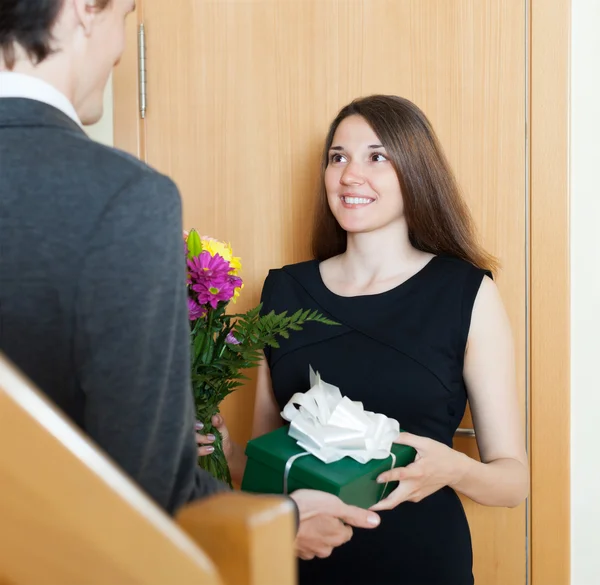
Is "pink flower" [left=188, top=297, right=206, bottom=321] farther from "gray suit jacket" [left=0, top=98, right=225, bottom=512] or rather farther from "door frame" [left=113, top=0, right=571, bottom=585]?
"door frame" [left=113, top=0, right=571, bottom=585]

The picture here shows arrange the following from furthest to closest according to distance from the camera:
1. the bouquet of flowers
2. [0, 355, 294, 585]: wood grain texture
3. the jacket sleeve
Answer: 1. the bouquet of flowers
2. the jacket sleeve
3. [0, 355, 294, 585]: wood grain texture

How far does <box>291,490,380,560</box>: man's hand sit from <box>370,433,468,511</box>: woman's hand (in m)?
0.09

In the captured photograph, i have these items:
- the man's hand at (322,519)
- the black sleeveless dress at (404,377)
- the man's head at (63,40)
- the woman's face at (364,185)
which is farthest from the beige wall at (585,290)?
the man's head at (63,40)

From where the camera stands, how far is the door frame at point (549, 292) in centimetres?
151

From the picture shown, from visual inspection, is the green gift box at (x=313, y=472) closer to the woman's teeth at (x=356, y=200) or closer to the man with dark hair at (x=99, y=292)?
the man with dark hair at (x=99, y=292)

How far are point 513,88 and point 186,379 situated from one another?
1255 millimetres

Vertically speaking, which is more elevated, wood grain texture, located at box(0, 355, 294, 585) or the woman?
wood grain texture, located at box(0, 355, 294, 585)

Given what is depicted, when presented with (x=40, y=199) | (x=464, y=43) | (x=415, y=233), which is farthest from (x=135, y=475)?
(x=464, y=43)

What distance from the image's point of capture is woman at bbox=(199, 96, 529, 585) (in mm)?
1315

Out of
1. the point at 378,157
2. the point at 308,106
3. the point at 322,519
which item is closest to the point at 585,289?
the point at 378,157

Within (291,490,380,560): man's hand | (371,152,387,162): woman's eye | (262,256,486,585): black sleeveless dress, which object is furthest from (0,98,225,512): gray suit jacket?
(371,152,387,162): woman's eye

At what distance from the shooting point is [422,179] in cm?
147

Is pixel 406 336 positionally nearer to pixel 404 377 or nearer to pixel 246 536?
pixel 404 377

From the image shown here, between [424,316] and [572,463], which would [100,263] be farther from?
[572,463]
